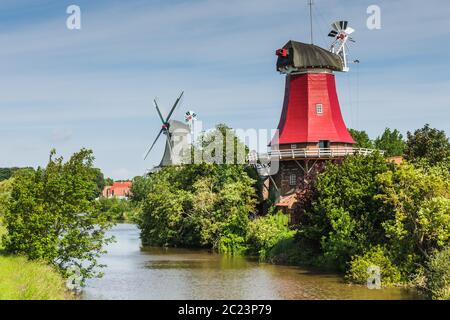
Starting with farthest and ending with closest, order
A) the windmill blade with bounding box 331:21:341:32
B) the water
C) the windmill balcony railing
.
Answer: the windmill blade with bounding box 331:21:341:32, the windmill balcony railing, the water

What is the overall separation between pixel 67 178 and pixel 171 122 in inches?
1968

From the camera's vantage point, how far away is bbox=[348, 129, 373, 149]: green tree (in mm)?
62125

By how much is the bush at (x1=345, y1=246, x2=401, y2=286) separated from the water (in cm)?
56

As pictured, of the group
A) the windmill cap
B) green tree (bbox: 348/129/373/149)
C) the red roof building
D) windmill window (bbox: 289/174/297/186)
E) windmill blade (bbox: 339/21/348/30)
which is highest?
windmill blade (bbox: 339/21/348/30)

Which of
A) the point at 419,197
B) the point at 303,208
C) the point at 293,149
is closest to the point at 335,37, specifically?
the point at 293,149

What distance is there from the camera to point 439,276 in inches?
877

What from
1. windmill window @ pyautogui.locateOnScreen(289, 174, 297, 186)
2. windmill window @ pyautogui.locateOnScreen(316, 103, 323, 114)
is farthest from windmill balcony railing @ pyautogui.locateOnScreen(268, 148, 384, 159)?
windmill window @ pyautogui.locateOnScreen(316, 103, 323, 114)

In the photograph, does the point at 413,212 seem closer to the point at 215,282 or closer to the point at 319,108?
the point at 215,282

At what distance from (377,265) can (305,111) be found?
20.7 metres

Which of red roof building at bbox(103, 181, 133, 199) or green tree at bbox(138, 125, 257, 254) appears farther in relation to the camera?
red roof building at bbox(103, 181, 133, 199)

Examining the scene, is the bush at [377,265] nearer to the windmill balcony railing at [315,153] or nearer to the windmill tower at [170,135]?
the windmill balcony railing at [315,153]

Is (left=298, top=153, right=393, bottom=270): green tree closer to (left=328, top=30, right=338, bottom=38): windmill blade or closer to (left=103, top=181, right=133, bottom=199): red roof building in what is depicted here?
(left=328, top=30, right=338, bottom=38): windmill blade

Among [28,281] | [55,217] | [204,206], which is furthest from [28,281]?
[204,206]
